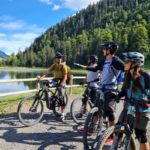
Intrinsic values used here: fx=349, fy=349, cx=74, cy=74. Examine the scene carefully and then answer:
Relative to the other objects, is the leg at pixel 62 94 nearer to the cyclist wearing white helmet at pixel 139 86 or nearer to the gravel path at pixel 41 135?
the gravel path at pixel 41 135

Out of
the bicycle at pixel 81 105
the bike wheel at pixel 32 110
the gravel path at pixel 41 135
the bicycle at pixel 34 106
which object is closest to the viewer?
the gravel path at pixel 41 135

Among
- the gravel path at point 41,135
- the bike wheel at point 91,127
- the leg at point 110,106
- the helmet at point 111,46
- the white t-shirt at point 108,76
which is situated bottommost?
the gravel path at point 41,135

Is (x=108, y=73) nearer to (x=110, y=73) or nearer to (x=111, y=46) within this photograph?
(x=110, y=73)

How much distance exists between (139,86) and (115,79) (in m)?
2.27

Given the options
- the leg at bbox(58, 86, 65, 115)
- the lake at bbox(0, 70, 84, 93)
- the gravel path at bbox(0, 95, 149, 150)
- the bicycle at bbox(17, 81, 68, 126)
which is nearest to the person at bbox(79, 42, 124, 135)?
the gravel path at bbox(0, 95, 149, 150)

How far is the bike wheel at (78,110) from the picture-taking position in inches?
388

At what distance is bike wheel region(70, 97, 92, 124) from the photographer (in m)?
9.84

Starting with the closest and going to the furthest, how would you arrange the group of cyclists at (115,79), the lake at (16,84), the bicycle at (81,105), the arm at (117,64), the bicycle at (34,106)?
1. the group of cyclists at (115,79)
2. the arm at (117,64)
3. the bicycle at (34,106)
4. the bicycle at (81,105)
5. the lake at (16,84)

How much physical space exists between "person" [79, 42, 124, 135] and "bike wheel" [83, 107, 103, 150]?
12.8 inches

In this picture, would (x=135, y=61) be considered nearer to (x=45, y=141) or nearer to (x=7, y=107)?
(x=45, y=141)

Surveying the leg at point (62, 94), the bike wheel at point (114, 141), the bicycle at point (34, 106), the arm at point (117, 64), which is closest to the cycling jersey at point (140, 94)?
the bike wheel at point (114, 141)

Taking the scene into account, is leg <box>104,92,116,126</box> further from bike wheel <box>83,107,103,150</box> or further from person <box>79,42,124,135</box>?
bike wheel <box>83,107,103,150</box>

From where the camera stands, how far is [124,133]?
555 centimetres

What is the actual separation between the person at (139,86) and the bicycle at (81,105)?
161 inches
